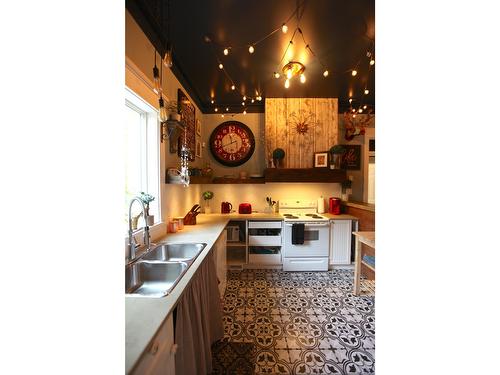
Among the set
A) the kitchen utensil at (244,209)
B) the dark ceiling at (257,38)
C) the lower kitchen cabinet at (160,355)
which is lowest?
the lower kitchen cabinet at (160,355)

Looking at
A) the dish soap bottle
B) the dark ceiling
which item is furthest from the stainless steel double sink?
the dish soap bottle

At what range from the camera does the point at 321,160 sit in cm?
351

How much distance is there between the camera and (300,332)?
190cm

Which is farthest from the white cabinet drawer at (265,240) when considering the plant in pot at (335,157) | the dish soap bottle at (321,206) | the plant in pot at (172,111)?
the plant in pot at (172,111)

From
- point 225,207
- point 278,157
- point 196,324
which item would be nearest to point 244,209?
point 225,207

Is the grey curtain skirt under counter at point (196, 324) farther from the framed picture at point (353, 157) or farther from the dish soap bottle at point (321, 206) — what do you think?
the framed picture at point (353, 157)

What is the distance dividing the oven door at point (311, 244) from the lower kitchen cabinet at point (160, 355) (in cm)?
243

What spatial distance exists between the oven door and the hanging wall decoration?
1.86 metres

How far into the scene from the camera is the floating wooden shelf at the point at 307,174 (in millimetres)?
3482

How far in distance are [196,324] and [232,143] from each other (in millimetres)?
3032

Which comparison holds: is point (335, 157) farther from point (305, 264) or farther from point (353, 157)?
point (305, 264)
